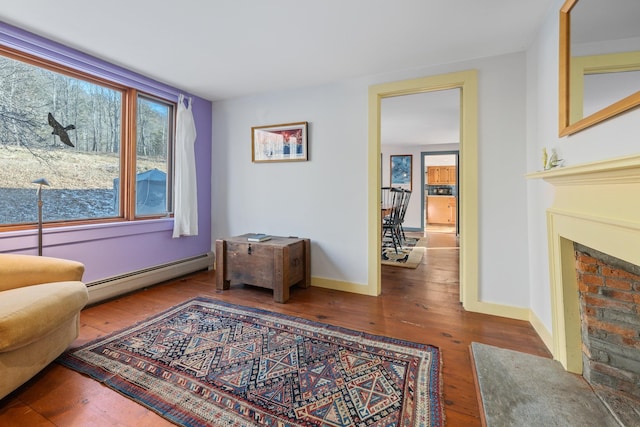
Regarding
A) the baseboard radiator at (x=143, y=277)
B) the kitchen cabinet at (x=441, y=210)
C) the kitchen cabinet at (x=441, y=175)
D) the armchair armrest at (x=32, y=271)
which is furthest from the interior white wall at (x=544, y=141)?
the kitchen cabinet at (x=441, y=175)

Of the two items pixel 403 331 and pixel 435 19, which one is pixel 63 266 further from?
pixel 435 19

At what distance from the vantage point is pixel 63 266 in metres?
1.73

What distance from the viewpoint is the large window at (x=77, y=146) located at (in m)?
2.12

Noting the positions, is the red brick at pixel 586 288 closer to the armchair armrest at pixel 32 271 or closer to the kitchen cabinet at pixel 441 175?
the armchair armrest at pixel 32 271

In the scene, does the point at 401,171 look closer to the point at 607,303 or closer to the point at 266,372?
the point at 607,303

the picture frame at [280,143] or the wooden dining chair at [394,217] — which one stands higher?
the picture frame at [280,143]

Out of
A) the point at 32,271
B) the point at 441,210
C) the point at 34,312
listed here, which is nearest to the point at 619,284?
the point at 34,312

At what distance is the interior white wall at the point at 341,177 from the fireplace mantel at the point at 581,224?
66cm

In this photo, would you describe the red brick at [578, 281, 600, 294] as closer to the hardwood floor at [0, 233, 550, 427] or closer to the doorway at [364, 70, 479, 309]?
the hardwood floor at [0, 233, 550, 427]

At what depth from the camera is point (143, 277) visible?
2861 mm

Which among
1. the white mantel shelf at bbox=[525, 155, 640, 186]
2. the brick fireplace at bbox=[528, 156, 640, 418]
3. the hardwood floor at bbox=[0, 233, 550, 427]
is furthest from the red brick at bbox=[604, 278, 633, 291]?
the hardwood floor at bbox=[0, 233, 550, 427]

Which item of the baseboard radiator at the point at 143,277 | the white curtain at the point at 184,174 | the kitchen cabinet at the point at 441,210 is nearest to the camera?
the baseboard radiator at the point at 143,277

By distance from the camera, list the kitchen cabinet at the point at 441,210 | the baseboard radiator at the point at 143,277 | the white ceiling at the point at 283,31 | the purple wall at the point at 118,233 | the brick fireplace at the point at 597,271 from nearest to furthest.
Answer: the brick fireplace at the point at 597,271
the white ceiling at the point at 283,31
the purple wall at the point at 118,233
the baseboard radiator at the point at 143,277
the kitchen cabinet at the point at 441,210

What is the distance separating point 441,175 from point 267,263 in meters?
7.29
